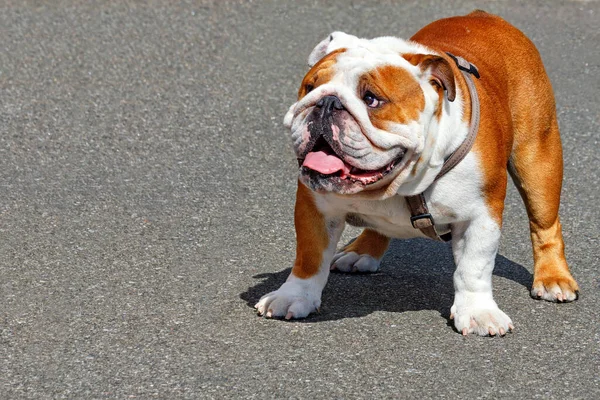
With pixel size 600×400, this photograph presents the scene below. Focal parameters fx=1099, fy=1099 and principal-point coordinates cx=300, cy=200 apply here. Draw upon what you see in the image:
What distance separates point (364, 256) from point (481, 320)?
89 cm

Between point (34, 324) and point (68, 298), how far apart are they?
11.7 inches

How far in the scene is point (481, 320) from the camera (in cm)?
425

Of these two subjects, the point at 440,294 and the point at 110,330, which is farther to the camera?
the point at 440,294

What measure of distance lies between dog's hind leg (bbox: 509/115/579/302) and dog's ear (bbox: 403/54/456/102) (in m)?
0.92

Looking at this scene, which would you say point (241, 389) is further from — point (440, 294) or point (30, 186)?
point (30, 186)

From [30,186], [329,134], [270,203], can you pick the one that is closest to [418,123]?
[329,134]

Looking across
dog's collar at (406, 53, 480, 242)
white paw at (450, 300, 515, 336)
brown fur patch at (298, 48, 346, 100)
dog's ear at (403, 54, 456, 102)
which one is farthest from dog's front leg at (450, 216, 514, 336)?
brown fur patch at (298, 48, 346, 100)

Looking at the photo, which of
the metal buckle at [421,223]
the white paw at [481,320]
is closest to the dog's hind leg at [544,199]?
the white paw at [481,320]

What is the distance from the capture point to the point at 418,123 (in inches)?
152

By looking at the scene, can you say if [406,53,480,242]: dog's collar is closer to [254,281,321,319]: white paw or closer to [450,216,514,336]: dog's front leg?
[450,216,514,336]: dog's front leg

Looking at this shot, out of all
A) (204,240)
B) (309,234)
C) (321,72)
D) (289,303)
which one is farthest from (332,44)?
(204,240)

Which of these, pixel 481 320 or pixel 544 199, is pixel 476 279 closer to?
pixel 481 320

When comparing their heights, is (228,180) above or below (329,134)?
below

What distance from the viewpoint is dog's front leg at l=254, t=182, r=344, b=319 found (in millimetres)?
4316
